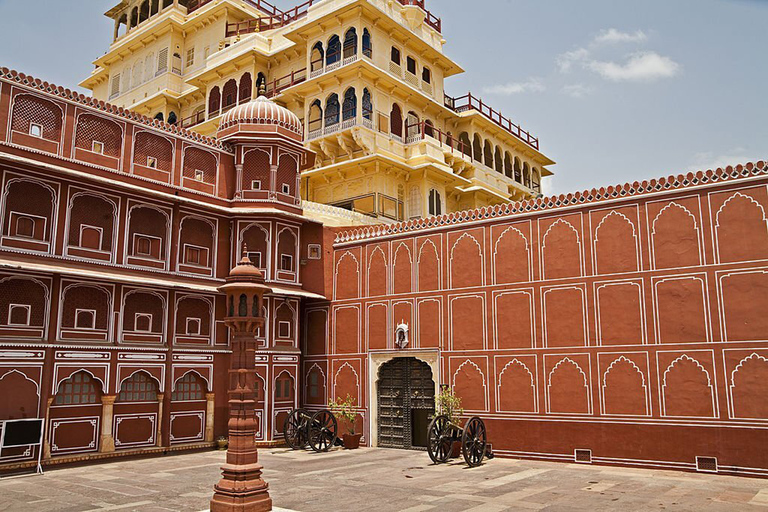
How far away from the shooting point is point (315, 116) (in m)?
29.6

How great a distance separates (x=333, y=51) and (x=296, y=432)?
17.4 m

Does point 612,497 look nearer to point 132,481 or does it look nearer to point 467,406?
point 467,406

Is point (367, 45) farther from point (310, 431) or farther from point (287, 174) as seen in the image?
point (310, 431)

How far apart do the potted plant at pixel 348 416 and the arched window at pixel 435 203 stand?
446 inches

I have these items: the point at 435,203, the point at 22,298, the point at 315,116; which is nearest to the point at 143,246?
the point at 22,298

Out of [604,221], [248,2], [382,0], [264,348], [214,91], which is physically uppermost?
[248,2]

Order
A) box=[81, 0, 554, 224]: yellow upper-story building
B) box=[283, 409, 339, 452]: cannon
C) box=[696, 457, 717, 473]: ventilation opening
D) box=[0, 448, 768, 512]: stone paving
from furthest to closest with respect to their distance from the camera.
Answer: box=[81, 0, 554, 224]: yellow upper-story building → box=[283, 409, 339, 452]: cannon → box=[696, 457, 717, 473]: ventilation opening → box=[0, 448, 768, 512]: stone paving

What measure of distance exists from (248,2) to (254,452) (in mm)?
30962

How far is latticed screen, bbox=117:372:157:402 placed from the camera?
56.6 feet

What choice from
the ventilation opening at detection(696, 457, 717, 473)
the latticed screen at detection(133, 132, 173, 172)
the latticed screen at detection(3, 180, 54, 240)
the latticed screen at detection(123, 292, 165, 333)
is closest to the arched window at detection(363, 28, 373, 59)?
the latticed screen at detection(133, 132, 173, 172)

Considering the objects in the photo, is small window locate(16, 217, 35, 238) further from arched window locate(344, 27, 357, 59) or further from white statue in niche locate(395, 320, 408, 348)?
arched window locate(344, 27, 357, 59)

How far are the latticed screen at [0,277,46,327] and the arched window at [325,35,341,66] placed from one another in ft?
56.3

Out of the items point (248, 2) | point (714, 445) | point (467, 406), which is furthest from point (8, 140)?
point (248, 2)

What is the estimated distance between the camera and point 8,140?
15.5 metres
